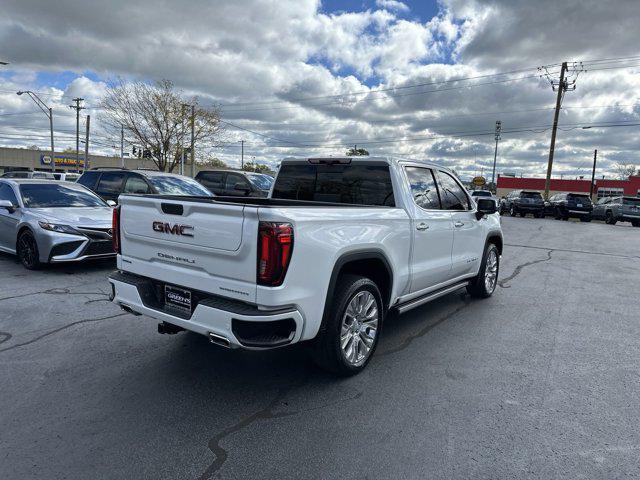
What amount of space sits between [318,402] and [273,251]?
1267 millimetres

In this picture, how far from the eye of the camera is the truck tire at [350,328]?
3.49 metres

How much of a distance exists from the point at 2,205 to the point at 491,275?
26.7ft

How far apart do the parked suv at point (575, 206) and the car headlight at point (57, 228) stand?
26.3m

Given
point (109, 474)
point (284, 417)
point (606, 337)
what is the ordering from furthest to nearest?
point (606, 337) → point (284, 417) → point (109, 474)

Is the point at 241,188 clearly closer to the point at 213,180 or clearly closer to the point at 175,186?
the point at 175,186

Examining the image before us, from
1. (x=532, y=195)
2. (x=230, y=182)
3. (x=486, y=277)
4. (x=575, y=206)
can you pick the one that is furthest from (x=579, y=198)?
(x=486, y=277)

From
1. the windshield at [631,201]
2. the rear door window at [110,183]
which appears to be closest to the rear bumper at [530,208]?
the windshield at [631,201]

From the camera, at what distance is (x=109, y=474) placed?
250 centimetres

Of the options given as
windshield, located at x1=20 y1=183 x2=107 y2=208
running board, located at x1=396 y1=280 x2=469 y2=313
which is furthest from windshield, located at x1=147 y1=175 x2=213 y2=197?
running board, located at x1=396 y1=280 x2=469 y2=313

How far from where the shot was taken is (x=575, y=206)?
84.5ft

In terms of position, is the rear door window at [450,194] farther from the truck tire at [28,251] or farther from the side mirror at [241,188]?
the truck tire at [28,251]

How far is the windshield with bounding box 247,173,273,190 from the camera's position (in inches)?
627

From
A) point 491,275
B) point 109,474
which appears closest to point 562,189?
point 491,275

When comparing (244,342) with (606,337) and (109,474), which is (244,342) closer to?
(109,474)
